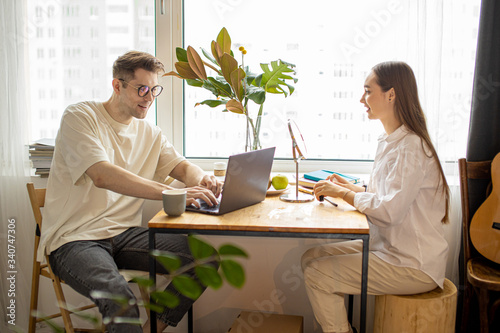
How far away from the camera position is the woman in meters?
1.59

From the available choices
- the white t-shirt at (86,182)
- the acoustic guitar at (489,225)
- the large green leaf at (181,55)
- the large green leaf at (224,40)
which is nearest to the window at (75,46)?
the large green leaf at (181,55)

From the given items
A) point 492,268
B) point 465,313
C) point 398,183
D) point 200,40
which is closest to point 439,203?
point 398,183

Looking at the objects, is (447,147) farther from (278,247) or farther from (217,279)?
(217,279)

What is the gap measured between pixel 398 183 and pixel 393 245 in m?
0.24

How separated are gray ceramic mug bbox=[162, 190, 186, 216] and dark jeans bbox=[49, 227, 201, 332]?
229 millimetres

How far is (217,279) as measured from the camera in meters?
0.31

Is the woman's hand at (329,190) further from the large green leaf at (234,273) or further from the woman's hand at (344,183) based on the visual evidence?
the large green leaf at (234,273)

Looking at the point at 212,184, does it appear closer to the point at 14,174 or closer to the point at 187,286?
the point at 14,174

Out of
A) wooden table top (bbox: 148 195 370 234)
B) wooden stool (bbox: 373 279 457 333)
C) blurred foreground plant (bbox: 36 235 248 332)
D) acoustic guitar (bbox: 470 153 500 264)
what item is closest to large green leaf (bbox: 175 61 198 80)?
wooden table top (bbox: 148 195 370 234)

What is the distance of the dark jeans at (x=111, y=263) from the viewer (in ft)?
4.74

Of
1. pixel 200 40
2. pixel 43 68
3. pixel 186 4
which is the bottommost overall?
pixel 43 68

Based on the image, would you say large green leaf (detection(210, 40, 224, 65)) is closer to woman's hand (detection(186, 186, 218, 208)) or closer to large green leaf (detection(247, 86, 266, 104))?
large green leaf (detection(247, 86, 266, 104))

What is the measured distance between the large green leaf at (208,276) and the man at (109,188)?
4.12 ft

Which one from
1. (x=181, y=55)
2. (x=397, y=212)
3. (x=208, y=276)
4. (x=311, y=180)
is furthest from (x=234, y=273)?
(x=181, y=55)
